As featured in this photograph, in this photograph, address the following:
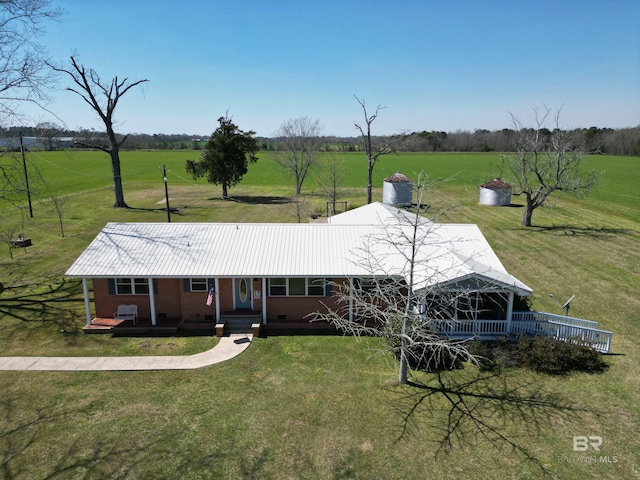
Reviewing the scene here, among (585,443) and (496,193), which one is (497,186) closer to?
(496,193)

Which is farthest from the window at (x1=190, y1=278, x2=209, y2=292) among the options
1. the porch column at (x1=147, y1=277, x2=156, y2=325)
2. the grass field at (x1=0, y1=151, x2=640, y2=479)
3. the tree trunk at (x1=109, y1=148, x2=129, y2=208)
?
the tree trunk at (x1=109, y1=148, x2=129, y2=208)

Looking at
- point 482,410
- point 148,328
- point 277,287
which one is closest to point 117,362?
point 148,328

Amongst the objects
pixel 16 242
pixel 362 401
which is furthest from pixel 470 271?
pixel 16 242

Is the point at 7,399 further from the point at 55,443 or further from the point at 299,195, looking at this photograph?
the point at 299,195

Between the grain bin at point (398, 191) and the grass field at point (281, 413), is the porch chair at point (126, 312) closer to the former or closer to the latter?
the grass field at point (281, 413)

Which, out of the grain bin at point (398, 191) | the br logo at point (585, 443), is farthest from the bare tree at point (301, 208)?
the br logo at point (585, 443)
